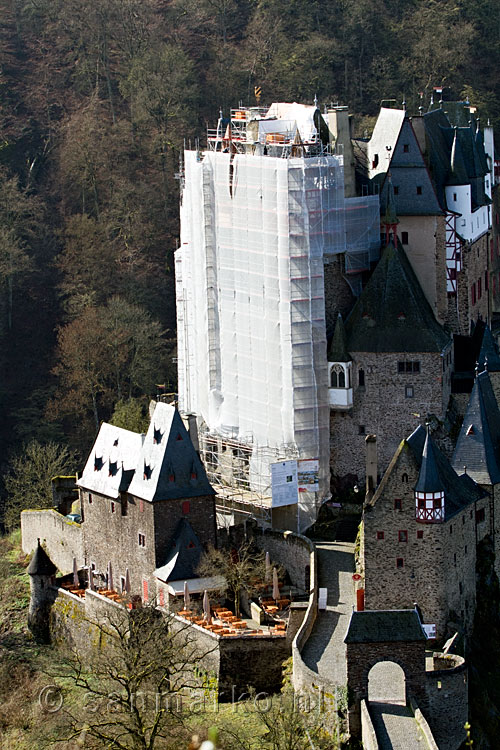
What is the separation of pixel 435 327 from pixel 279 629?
41.0 feet

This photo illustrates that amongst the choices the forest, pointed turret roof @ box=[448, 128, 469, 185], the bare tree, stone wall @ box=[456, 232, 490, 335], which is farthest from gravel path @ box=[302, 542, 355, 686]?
the forest

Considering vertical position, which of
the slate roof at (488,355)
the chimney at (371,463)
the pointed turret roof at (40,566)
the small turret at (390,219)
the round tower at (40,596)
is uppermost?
the small turret at (390,219)

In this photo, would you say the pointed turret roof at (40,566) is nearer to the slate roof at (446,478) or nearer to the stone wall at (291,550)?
the stone wall at (291,550)

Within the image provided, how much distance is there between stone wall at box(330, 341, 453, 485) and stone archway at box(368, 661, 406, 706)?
12060 millimetres

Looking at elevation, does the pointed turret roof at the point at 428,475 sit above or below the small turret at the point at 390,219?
→ below

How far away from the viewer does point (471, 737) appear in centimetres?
4950

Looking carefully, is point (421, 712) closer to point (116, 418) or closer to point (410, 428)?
point (410, 428)

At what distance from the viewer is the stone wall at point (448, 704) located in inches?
1895

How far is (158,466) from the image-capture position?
185 feet

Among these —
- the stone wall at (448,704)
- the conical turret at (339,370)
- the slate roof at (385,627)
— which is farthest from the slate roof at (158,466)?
the stone wall at (448,704)

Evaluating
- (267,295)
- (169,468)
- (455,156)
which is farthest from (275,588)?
(455,156)

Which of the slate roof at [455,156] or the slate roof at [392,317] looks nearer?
the slate roof at [392,317]

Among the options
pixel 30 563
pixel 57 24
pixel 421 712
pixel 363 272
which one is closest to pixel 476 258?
pixel 363 272

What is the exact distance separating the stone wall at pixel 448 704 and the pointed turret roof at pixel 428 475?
5.00m
